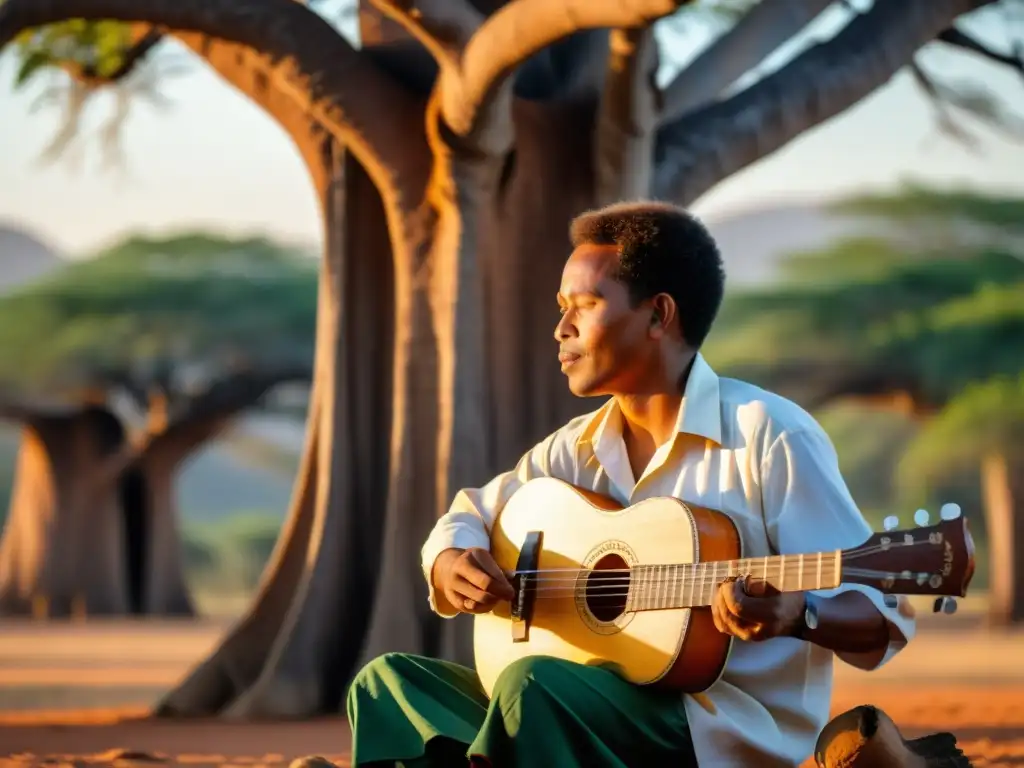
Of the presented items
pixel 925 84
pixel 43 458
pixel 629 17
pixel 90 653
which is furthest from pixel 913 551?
pixel 43 458

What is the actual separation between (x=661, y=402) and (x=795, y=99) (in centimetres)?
505

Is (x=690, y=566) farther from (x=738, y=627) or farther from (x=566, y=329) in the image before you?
(x=566, y=329)

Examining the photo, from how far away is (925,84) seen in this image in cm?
1016

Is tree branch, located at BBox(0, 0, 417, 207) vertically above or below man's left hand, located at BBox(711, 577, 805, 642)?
above

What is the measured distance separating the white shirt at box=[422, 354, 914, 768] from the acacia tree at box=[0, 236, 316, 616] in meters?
17.8

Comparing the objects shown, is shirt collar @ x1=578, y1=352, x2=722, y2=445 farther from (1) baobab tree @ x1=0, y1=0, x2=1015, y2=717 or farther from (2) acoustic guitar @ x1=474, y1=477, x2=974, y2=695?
(1) baobab tree @ x1=0, y1=0, x2=1015, y2=717

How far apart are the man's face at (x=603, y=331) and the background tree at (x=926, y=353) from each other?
15746 mm

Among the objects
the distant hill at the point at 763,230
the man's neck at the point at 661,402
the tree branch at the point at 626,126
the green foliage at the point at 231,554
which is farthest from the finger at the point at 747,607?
the distant hill at the point at 763,230

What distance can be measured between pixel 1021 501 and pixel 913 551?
1667 cm

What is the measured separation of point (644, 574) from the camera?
3.13m

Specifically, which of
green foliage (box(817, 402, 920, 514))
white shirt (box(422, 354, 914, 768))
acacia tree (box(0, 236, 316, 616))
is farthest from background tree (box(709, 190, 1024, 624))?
white shirt (box(422, 354, 914, 768))

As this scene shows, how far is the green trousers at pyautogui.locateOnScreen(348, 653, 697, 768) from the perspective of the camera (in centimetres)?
290

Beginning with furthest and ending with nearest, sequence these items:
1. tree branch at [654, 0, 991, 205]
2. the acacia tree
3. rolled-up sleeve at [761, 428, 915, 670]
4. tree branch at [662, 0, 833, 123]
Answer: the acacia tree
tree branch at [662, 0, 833, 123]
tree branch at [654, 0, 991, 205]
rolled-up sleeve at [761, 428, 915, 670]

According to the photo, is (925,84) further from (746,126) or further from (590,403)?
(590,403)
